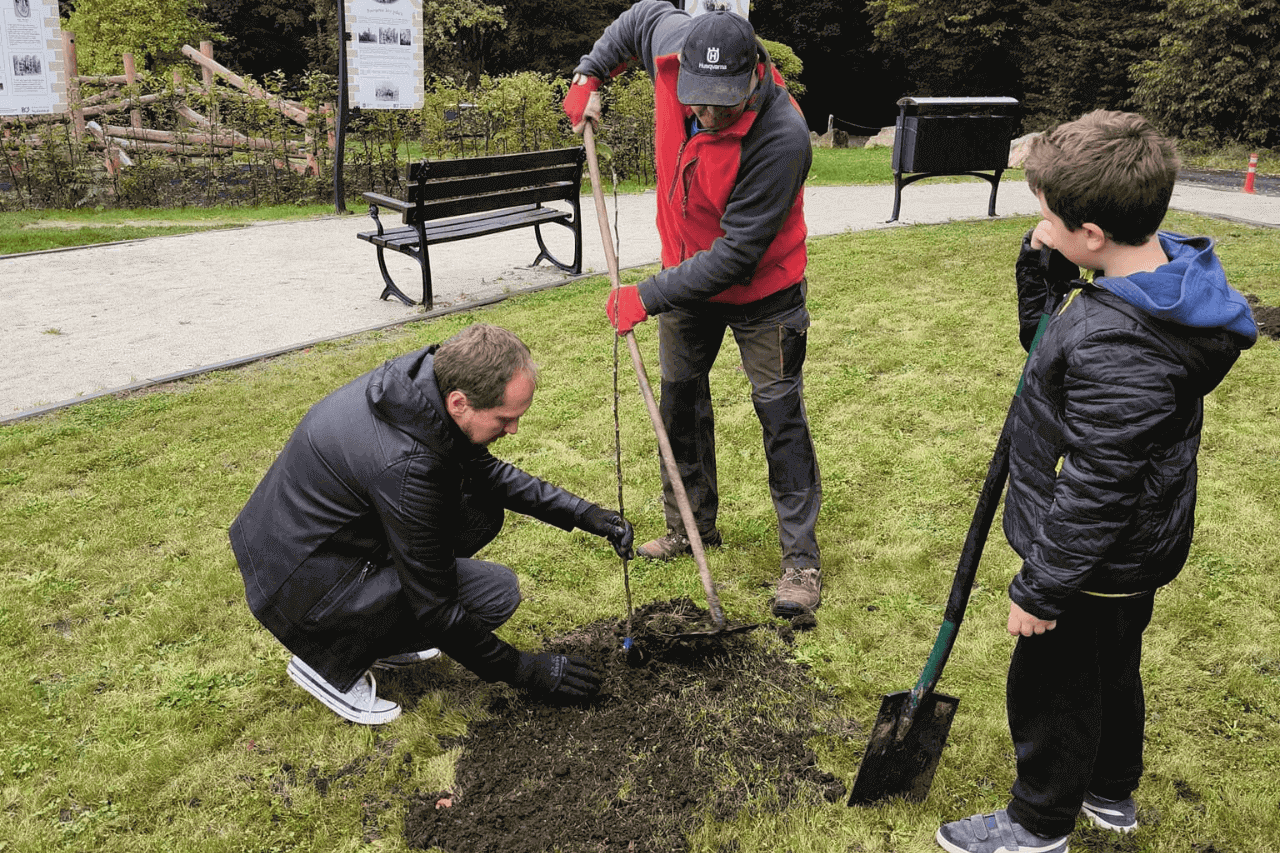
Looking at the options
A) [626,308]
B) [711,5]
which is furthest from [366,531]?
[711,5]

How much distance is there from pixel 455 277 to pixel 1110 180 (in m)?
7.28

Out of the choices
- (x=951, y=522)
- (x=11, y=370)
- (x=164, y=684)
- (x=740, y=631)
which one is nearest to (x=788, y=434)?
(x=740, y=631)

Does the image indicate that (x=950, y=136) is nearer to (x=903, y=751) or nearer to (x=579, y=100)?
(x=579, y=100)

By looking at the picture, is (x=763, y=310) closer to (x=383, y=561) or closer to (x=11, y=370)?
(x=383, y=561)

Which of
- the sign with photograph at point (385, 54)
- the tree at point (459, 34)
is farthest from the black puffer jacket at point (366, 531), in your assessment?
the tree at point (459, 34)

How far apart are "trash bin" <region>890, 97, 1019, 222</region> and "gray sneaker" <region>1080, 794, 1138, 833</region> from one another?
29.9 feet

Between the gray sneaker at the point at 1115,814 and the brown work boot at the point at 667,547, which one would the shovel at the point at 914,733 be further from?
the brown work boot at the point at 667,547

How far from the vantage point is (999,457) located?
95.2 inches

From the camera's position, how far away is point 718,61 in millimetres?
2924

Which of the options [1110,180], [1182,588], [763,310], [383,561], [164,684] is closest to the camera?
[1110,180]

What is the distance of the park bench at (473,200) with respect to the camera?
7.32m

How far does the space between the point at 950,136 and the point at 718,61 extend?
8.80 meters

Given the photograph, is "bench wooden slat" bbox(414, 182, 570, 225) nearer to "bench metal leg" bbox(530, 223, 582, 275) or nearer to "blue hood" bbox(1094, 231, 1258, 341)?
"bench metal leg" bbox(530, 223, 582, 275)

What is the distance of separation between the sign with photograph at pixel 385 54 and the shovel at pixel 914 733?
1010 centimetres
